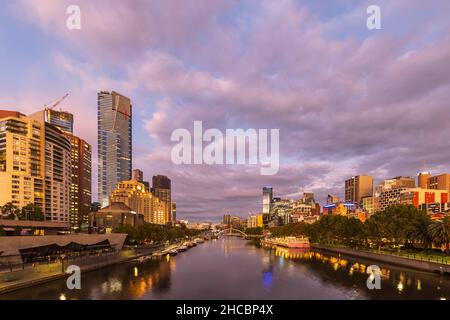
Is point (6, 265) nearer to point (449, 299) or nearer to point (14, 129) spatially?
point (449, 299)

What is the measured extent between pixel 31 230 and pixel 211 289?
252 feet

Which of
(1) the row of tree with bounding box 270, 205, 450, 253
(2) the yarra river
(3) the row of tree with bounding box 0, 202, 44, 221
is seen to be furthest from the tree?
(1) the row of tree with bounding box 270, 205, 450, 253

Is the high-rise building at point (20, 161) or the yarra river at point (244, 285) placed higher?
the high-rise building at point (20, 161)

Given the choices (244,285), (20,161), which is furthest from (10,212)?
(244,285)

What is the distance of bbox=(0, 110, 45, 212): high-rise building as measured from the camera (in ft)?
595

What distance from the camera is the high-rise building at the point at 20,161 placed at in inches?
7136

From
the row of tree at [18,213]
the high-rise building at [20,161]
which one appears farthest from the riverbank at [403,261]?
the high-rise building at [20,161]

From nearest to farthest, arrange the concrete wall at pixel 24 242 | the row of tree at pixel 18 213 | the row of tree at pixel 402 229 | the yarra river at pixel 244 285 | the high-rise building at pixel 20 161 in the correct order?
the yarra river at pixel 244 285, the concrete wall at pixel 24 242, the row of tree at pixel 402 229, the row of tree at pixel 18 213, the high-rise building at pixel 20 161

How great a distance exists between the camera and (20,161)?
18700 centimetres

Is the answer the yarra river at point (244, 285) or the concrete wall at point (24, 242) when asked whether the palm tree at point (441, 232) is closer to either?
the yarra river at point (244, 285)

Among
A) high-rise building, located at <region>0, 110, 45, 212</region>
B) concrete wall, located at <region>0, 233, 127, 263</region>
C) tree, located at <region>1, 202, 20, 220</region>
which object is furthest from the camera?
high-rise building, located at <region>0, 110, 45, 212</region>

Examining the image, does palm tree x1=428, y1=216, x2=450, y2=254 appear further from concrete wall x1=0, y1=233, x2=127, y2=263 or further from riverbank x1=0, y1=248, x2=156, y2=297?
concrete wall x1=0, y1=233, x2=127, y2=263

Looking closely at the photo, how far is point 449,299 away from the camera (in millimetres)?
47406
